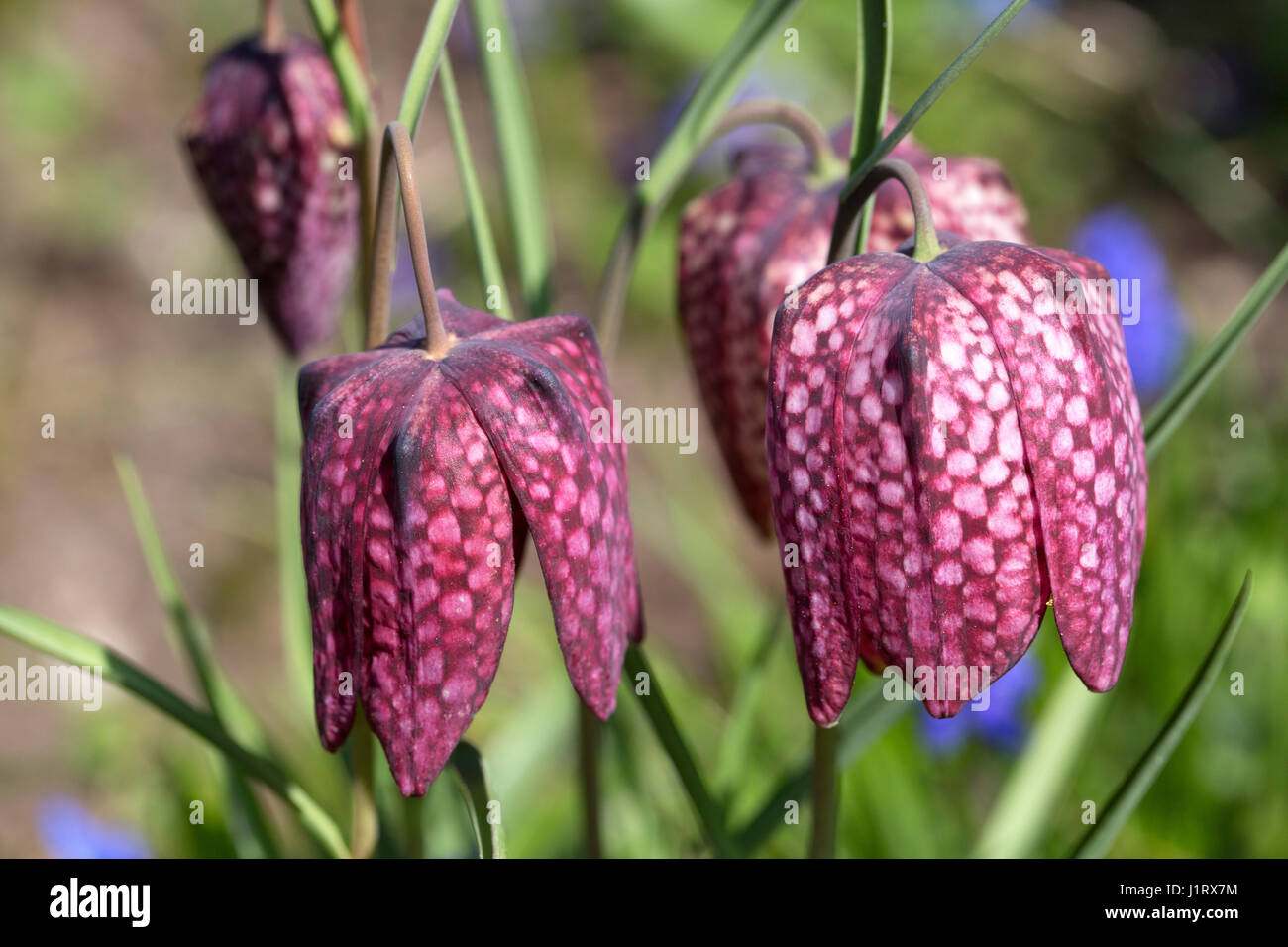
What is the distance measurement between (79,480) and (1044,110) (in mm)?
2667

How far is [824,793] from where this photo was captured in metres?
0.91

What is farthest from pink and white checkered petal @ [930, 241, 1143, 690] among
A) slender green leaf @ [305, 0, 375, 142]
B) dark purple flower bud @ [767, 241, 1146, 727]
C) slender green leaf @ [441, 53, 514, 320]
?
slender green leaf @ [305, 0, 375, 142]

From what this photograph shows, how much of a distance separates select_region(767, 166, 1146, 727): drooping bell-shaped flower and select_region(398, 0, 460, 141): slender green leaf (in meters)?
0.28

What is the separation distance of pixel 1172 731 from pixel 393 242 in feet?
2.01

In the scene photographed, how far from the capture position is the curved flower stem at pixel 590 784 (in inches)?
40.2

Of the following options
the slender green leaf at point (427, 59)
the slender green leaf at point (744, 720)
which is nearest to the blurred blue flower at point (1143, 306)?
the slender green leaf at point (744, 720)

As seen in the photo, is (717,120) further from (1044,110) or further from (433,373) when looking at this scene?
(1044,110)

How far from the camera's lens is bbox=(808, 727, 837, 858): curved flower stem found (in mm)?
891

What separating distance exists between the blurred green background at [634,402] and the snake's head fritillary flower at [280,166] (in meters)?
0.53

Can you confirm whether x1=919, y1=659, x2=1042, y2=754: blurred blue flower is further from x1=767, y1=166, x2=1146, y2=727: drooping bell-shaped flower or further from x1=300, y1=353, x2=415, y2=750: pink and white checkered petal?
x1=300, y1=353, x2=415, y2=750: pink and white checkered petal

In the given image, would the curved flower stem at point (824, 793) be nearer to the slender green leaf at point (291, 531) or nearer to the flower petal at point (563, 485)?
the flower petal at point (563, 485)

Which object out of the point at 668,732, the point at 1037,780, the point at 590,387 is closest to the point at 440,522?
the point at 590,387
